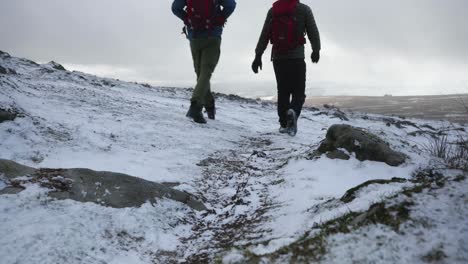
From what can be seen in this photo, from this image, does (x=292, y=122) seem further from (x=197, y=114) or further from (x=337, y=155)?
(x=337, y=155)

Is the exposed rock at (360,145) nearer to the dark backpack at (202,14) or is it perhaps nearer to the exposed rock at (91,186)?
the exposed rock at (91,186)

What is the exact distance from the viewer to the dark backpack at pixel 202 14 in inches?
240

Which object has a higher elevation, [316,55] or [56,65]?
[56,65]

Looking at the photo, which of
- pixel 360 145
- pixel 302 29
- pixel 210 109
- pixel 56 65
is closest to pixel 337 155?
A: pixel 360 145

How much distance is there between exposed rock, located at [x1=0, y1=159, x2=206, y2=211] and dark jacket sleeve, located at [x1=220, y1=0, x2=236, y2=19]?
12.9ft

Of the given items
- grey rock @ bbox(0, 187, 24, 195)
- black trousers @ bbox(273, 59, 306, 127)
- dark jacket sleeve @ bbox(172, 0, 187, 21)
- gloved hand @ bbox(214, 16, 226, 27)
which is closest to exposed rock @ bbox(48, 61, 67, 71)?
dark jacket sleeve @ bbox(172, 0, 187, 21)

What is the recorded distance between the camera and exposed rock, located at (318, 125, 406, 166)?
365cm

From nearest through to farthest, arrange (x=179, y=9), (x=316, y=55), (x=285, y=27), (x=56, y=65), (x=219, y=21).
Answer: (x=285, y=27), (x=316, y=55), (x=219, y=21), (x=179, y=9), (x=56, y=65)

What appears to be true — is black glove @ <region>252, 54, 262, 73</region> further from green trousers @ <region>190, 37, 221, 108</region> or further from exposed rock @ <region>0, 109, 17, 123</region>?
exposed rock @ <region>0, 109, 17, 123</region>

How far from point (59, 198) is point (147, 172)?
114 cm

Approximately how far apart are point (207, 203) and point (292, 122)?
A: 3.32m

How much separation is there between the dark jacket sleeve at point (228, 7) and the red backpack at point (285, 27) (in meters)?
0.65

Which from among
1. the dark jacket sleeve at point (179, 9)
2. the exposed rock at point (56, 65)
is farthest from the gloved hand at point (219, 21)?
the exposed rock at point (56, 65)

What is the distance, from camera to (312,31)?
6.00 meters
